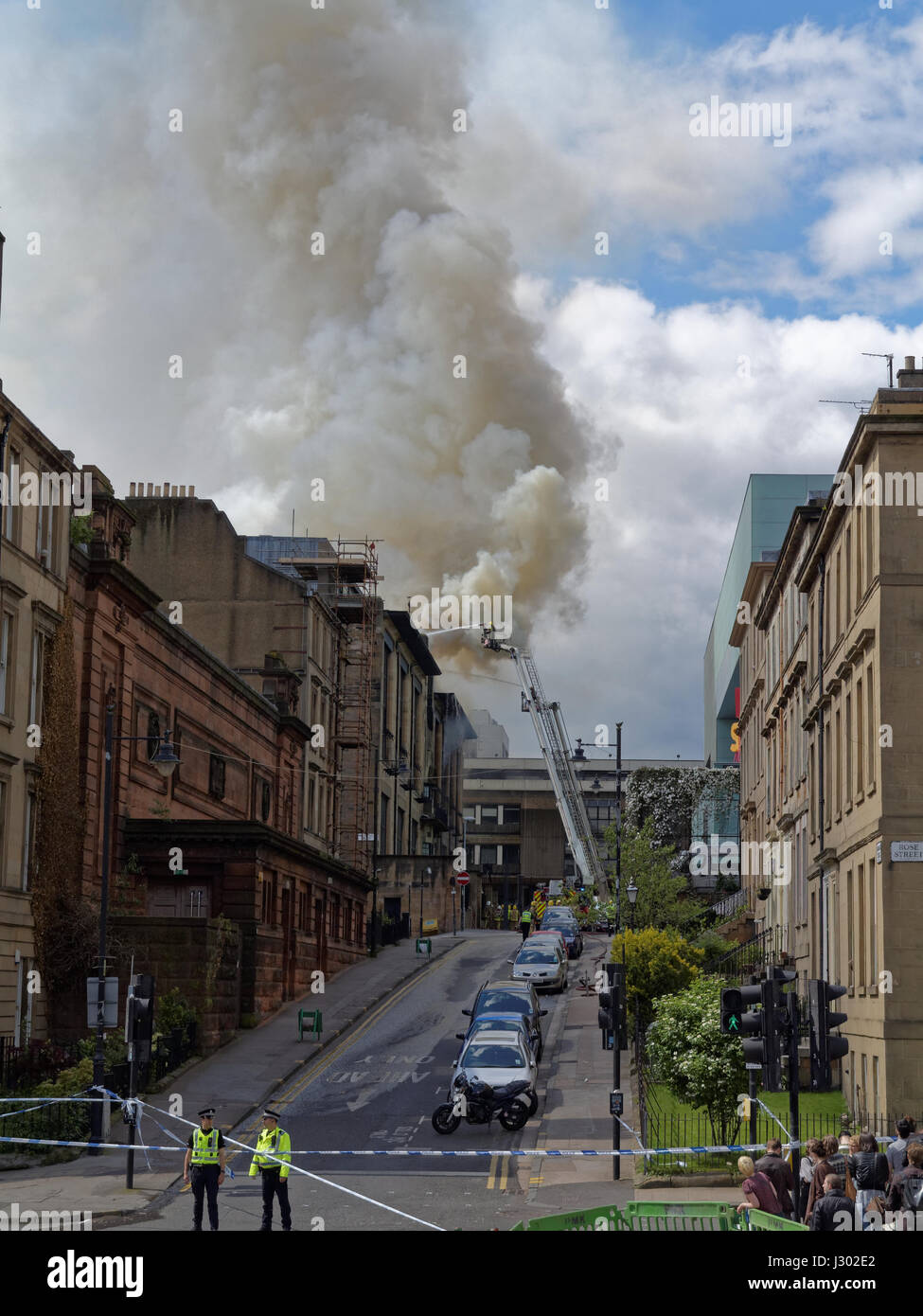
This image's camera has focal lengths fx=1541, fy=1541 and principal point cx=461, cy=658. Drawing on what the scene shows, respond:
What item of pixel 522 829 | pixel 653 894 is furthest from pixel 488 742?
pixel 653 894

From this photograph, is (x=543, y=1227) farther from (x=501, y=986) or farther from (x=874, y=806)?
(x=501, y=986)

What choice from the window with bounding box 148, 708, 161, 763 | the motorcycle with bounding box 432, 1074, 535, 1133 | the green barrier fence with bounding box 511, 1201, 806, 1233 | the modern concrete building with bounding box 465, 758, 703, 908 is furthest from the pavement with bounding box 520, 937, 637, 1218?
the modern concrete building with bounding box 465, 758, 703, 908

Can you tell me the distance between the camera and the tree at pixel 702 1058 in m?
24.7

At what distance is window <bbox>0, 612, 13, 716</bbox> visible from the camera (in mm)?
32312

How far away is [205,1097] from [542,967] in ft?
68.4

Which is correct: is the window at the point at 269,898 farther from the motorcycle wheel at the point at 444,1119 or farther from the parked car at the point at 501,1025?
the motorcycle wheel at the point at 444,1119

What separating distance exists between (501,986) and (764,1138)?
1528cm

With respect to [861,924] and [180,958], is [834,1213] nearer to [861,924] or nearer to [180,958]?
[861,924]

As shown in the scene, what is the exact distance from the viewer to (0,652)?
3234cm

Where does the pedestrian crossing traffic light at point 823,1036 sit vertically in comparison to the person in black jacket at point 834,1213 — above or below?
above

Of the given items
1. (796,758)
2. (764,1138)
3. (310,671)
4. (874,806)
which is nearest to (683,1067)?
(764,1138)

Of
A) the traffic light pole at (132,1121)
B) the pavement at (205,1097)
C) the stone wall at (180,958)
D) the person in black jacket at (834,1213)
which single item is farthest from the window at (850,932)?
the person in black jacket at (834,1213)

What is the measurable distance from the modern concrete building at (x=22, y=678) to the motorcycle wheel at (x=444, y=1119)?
946 centimetres

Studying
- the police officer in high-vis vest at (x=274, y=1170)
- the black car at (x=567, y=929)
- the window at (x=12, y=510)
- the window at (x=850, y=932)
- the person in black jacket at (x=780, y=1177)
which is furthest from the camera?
the black car at (x=567, y=929)
